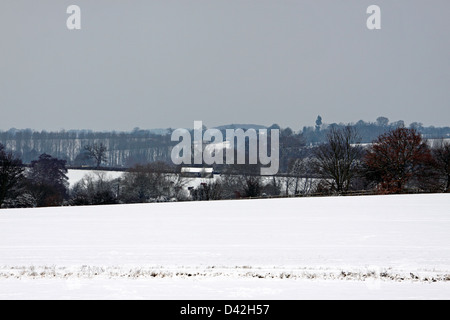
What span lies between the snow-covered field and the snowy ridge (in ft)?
0.09

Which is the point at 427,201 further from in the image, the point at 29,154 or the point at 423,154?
the point at 29,154

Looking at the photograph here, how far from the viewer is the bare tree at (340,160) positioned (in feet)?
203

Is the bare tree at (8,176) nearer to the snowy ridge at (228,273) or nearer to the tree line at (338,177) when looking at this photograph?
the tree line at (338,177)

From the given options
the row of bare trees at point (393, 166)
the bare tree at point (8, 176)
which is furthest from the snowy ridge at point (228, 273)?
the bare tree at point (8, 176)

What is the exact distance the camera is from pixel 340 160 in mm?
64938

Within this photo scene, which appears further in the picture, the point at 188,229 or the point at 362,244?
the point at 188,229

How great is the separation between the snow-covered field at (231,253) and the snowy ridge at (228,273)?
0.09 ft

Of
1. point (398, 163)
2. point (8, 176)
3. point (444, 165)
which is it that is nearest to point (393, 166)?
point (398, 163)

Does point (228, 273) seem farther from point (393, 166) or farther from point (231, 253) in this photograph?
point (393, 166)

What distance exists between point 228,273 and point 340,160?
51.2m
